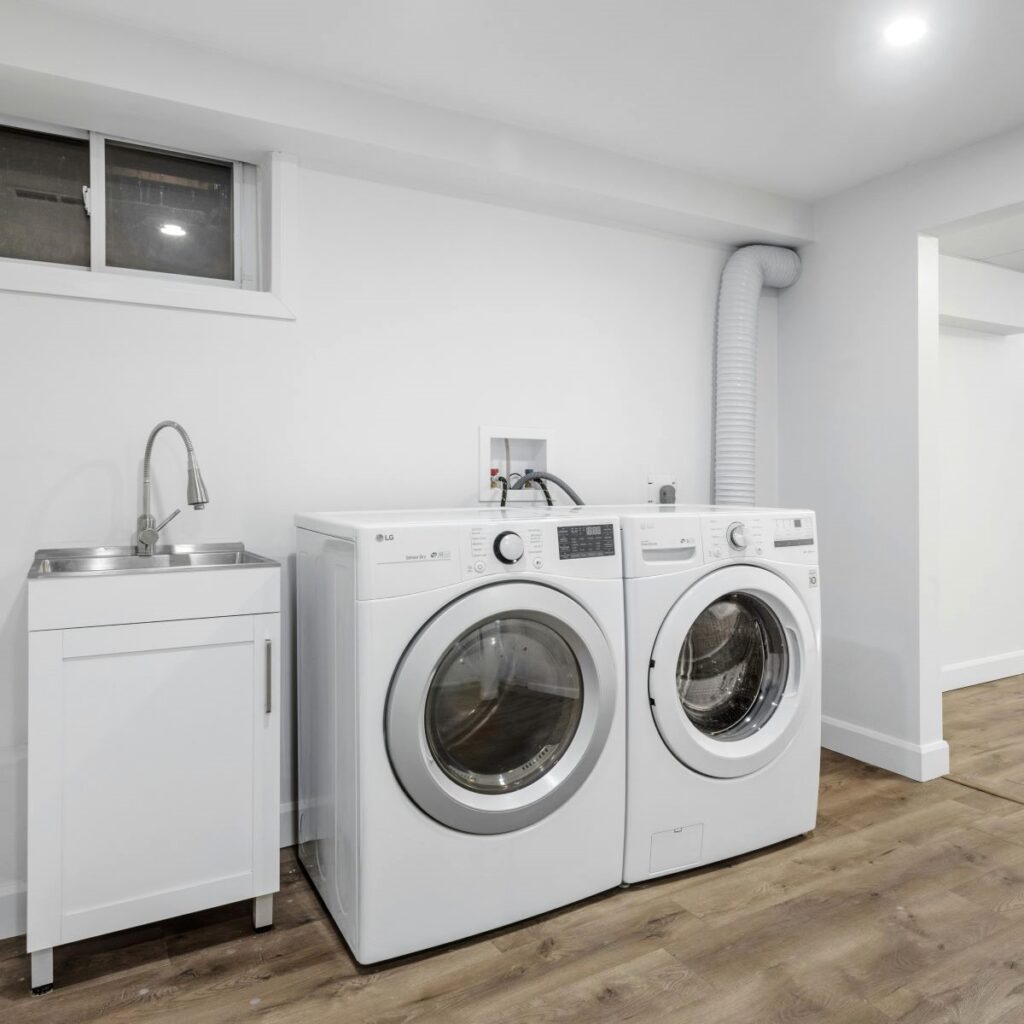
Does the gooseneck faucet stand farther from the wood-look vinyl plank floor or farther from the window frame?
the wood-look vinyl plank floor

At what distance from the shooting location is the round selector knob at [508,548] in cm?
180

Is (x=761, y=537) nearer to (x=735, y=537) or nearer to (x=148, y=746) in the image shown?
(x=735, y=537)

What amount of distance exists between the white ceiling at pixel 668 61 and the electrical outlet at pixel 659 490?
1203 mm

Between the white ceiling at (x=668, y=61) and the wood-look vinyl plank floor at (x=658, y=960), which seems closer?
the wood-look vinyl plank floor at (x=658, y=960)

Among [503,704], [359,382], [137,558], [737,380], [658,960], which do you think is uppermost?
[737,380]

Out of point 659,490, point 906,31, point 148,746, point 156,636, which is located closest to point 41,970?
point 148,746

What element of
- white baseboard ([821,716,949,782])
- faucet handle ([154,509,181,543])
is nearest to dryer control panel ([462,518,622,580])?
faucet handle ([154,509,181,543])

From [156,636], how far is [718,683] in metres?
1.53

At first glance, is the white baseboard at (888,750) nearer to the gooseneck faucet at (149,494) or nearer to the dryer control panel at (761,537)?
the dryer control panel at (761,537)

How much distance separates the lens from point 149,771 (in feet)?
5.56

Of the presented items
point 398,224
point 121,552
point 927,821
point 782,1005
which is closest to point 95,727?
point 121,552

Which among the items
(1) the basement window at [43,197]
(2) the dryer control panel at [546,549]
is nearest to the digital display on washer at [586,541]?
(2) the dryer control panel at [546,549]

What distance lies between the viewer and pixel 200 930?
1903mm

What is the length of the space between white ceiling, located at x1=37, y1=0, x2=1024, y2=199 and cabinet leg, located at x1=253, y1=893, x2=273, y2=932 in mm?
2175
